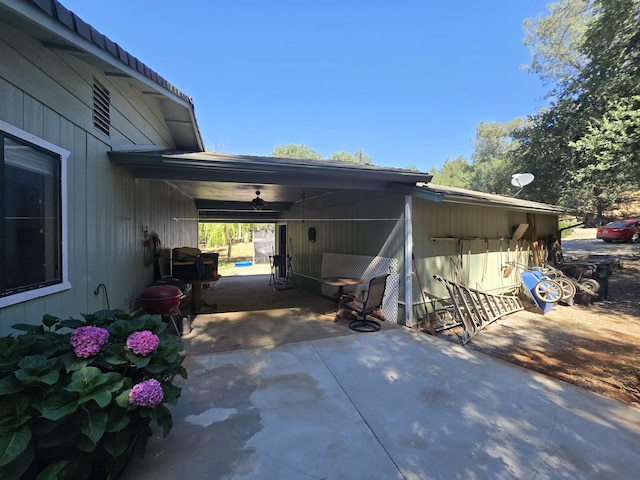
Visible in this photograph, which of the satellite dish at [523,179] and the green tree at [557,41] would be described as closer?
the satellite dish at [523,179]

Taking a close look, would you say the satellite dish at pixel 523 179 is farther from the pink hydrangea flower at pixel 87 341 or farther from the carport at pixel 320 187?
the pink hydrangea flower at pixel 87 341

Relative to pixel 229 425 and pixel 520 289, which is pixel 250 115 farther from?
pixel 229 425

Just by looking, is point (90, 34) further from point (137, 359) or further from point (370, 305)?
point (370, 305)

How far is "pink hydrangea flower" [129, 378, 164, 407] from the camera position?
1547 millimetres

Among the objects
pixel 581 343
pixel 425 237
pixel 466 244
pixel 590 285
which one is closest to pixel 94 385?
pixel 425 237

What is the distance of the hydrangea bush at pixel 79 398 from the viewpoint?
137cm

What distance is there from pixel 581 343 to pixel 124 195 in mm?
7163

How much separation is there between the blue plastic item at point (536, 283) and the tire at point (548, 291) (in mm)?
91

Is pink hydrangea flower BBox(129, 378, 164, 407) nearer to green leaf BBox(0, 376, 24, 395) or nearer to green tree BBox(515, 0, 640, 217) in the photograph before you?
green leaf BBox(0, 376, 24, 395)

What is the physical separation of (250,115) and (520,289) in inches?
844

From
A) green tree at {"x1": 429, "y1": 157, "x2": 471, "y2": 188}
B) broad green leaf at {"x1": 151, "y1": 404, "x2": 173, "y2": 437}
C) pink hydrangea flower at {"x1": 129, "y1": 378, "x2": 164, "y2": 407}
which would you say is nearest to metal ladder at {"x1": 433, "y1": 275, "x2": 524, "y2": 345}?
broad green leaf at {"x1": 151, "y1": 404, "x2": 173, "y2": 437}

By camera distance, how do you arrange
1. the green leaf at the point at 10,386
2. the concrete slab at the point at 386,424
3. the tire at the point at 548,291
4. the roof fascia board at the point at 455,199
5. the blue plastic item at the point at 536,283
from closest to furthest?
the green leaf at the point at 10,386 < the concrete slab at the point at 386,424 < the roof fascia board at the point at 455,199 < the tire at the point at 548,291 < the blue plastic item at the point at 536,283

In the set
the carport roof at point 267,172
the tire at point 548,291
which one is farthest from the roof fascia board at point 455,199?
the tire at point 548,291

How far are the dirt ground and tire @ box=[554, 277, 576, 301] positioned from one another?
40 cm
